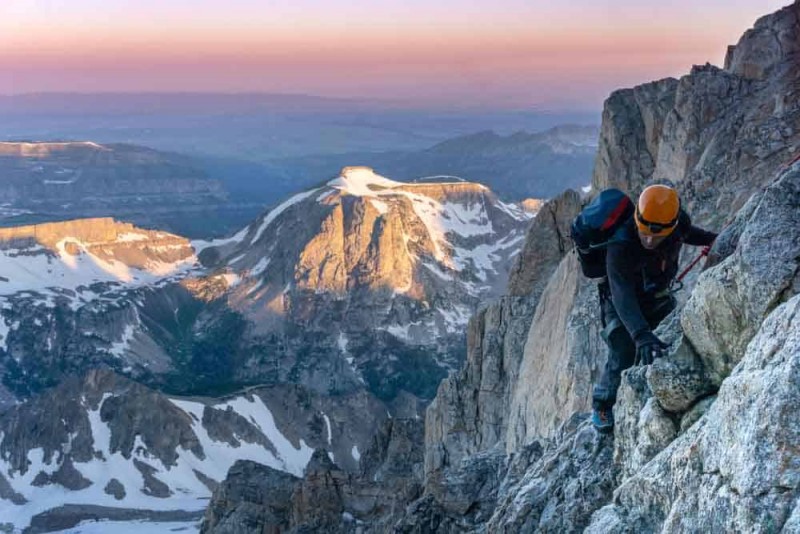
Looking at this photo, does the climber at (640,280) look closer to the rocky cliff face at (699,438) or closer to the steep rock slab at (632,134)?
the rocky cliff face at (699,438)

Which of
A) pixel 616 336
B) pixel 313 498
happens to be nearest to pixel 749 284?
pixel 616 336

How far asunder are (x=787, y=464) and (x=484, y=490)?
1615cm

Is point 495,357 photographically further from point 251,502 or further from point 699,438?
point 699,438

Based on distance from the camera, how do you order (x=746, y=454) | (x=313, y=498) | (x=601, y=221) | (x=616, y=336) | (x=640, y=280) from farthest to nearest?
(x=313, y=498), (x=616, y=336), (x=640, y=280), (x=601, y=221), (x=746, y=454)

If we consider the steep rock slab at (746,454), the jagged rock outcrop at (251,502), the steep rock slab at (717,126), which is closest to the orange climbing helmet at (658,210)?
the steep rock slab at (746,454)

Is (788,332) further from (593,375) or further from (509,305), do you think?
(509,305)

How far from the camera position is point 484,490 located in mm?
23297

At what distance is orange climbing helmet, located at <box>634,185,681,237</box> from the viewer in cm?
1089

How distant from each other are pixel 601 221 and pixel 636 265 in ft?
2.62

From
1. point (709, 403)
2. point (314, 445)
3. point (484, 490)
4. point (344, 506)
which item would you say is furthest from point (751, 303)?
point (314, 445)

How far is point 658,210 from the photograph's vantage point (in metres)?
10.9

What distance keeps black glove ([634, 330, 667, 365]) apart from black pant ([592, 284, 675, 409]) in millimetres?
1264

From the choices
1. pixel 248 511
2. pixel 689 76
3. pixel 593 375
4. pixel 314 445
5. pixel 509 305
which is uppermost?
pixel 689 76

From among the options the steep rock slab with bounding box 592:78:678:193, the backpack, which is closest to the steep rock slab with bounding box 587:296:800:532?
the backpack
